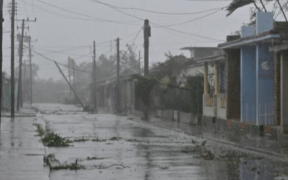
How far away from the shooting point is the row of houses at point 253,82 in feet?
75.9

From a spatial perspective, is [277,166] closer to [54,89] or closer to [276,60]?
[276,60]

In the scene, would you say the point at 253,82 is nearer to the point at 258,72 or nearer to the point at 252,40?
the point at 258,72

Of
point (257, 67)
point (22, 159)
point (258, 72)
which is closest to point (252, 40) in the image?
point (257, 67)

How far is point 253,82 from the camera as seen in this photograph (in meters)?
28.5

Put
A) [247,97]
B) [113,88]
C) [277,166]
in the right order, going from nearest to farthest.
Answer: [277,166]
[247,97]
[113,88]

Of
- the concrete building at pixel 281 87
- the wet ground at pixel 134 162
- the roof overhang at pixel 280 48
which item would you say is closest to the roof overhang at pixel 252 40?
the concrete building at pixel 281 87

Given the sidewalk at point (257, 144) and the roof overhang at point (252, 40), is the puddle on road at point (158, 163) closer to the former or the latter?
the sidewalk at point (257, 144)

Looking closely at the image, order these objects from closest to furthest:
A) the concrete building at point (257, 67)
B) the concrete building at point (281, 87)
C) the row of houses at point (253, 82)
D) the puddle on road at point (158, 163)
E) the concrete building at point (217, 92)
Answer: the puddle on road at point (158, 163)
the concrete building at point (281, 87)
the row of houses at point (253, 82)
the concrete building at point (257, 67)
the concrete building at point (217, 92)

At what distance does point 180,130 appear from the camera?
30.5 m

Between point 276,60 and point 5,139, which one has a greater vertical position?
point 276,60

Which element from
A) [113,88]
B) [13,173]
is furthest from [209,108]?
[113,88]

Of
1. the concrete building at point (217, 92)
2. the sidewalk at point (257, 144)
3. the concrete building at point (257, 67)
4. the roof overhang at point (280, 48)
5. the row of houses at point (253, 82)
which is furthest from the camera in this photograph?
the concrete building at point (217, 92)

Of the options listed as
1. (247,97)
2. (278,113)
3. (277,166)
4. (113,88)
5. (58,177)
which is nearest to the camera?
(58,177)

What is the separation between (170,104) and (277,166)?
28.3m
